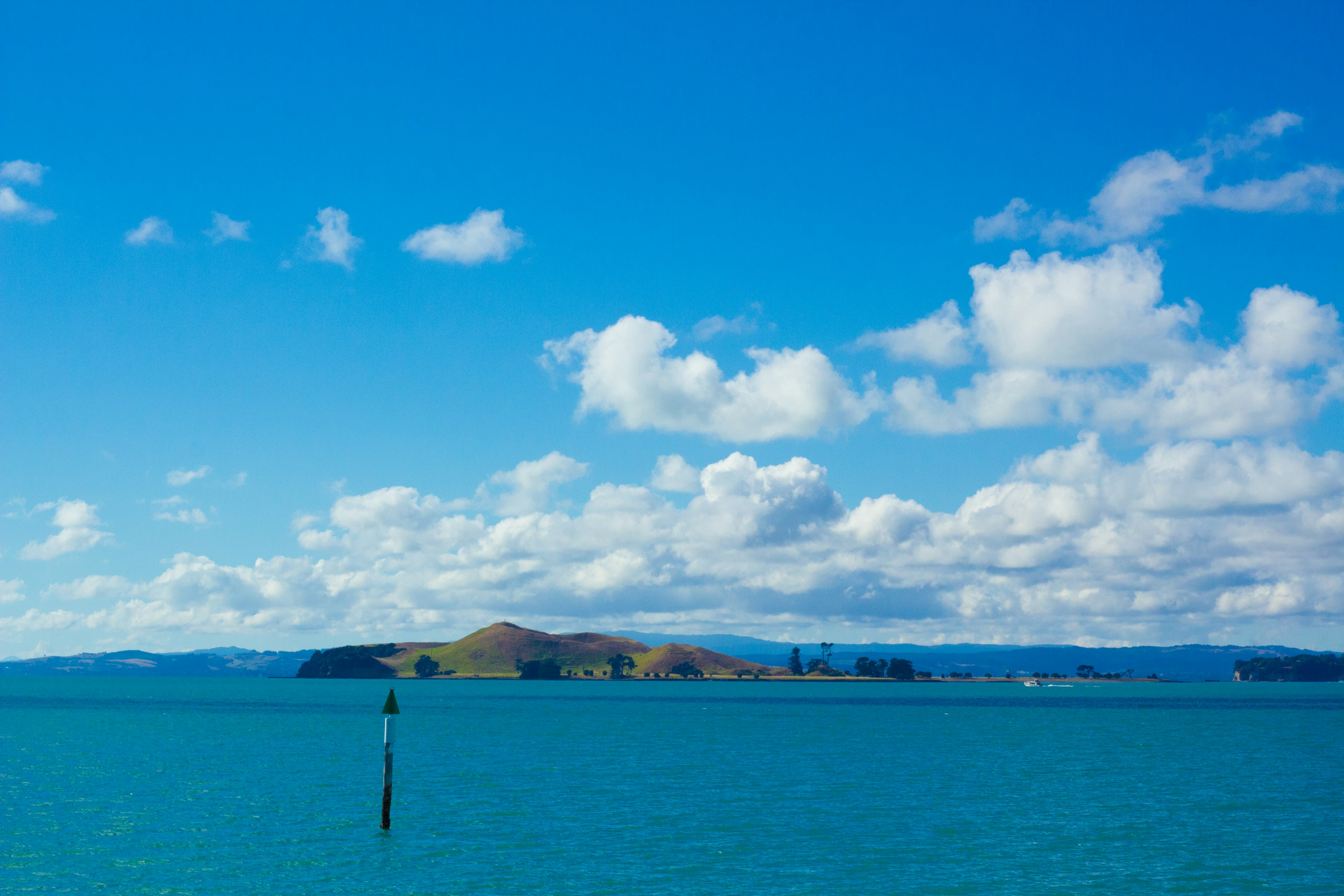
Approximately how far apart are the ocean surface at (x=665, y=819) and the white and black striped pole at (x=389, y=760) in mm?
999

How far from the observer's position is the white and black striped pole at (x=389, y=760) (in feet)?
206

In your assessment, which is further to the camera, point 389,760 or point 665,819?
point 665,819

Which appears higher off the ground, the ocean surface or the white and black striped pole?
the white and black striped pole

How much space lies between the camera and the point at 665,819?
220 ft

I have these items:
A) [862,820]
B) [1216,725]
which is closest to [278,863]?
[862,820]

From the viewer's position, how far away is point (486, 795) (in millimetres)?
77062

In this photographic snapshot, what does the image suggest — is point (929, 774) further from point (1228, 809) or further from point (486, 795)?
point (486, 795)

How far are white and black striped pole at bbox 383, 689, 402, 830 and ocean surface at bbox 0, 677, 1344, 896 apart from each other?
999 mm

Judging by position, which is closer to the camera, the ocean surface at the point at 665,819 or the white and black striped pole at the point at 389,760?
the ocean surface at the point at 665,819

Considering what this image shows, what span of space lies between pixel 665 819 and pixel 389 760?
1673 cm

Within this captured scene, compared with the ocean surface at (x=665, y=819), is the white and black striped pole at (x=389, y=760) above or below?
above

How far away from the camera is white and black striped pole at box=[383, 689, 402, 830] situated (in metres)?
62.9

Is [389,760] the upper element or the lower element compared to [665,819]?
upper

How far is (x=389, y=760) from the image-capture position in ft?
213
